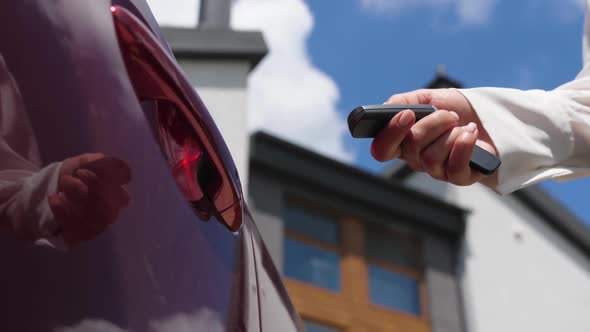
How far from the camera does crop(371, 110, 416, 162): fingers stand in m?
1.29

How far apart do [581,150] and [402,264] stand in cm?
875

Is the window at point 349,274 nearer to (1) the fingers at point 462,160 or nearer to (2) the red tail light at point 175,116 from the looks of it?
(1) the fingers at point 462,160

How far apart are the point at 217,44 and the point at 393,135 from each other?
6574mm

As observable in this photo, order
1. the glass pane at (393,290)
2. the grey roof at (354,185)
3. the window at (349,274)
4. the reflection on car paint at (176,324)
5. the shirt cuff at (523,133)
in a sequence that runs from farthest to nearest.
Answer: the glass pane at (393,290) < the grey roof at (354,185) < the window at (349,274) < the shirt cuff at (523,133) < the reflection on car paint at (176,324)

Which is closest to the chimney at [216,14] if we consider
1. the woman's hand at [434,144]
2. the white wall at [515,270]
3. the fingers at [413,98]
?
the white wall at [515,270]

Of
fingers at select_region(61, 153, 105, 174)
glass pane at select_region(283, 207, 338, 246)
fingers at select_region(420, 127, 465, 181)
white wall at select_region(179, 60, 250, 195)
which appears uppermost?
A: fingers at select_region(61, 153, 105, 174)

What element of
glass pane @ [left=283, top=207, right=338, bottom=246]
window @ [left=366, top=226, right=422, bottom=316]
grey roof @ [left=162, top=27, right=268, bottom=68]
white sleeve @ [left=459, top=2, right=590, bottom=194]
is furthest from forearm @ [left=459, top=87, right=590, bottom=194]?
window @ [left=366, top=226, right=422, bottom=316]

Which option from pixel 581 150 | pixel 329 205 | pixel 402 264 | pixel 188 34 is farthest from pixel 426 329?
pixel 581 150

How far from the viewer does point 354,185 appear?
9781 mm

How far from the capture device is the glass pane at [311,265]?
345 inches

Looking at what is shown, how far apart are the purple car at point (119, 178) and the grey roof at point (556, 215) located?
1101cm

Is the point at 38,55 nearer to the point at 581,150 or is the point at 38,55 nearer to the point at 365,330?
the point at 581,150

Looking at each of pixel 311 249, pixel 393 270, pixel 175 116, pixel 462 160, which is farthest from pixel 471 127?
pixel 393 270

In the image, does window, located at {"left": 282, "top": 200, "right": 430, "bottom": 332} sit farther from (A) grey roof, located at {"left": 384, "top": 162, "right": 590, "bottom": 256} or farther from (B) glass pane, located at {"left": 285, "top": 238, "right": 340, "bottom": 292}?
(A) grey roof, located at {"left": 384, "top": 162, "right": 590, "bottom": 256}
